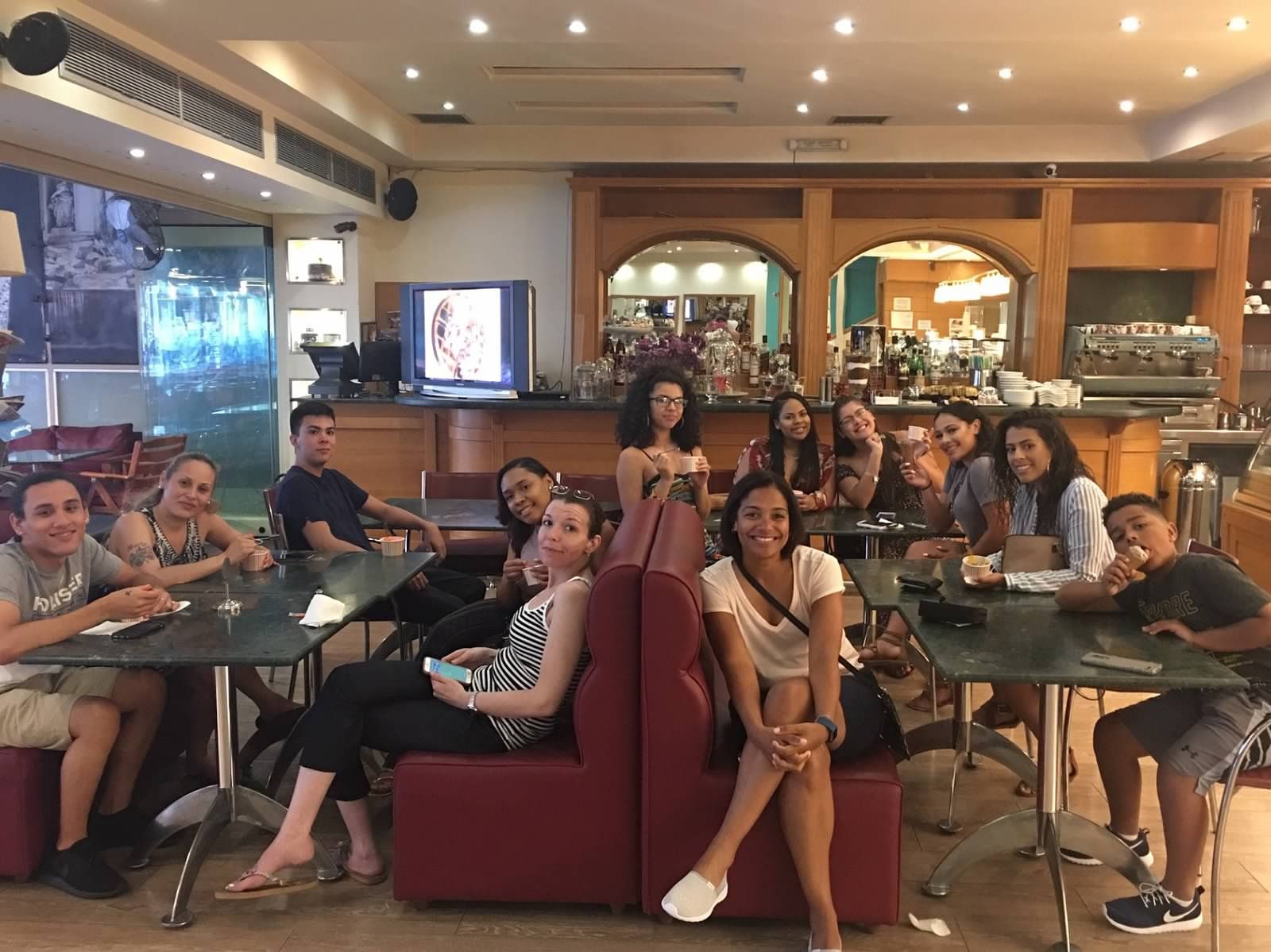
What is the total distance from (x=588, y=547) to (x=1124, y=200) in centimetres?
755

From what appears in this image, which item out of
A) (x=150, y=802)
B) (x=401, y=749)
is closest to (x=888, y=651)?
(x=401, y=749)

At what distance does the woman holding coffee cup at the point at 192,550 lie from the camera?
10.7ft

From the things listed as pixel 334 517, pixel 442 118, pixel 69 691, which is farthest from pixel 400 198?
pixel 69 691

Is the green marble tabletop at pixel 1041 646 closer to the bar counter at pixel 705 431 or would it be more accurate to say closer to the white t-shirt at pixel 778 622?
the white t-shirt at pixel 778 622

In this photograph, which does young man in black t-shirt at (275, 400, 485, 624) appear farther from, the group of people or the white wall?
the white wall

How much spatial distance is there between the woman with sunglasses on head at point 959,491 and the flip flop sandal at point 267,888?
8.20 ft

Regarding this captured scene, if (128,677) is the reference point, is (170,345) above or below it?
above

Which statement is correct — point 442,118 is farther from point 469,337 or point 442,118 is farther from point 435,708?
point 435,708

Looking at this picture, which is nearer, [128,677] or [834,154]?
[128,677]

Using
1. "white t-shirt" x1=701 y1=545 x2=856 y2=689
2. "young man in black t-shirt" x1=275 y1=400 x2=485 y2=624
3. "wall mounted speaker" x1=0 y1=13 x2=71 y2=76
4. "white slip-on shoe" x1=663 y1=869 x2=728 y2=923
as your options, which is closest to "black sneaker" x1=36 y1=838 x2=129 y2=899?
"young man in black t-shirt" x1=275 y1=400 x2=485 y2=624

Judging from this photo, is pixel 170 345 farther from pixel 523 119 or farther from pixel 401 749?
pixel 401 749

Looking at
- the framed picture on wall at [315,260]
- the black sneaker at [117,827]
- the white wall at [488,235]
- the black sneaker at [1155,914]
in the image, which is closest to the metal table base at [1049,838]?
the black sneaker at [1155,914]

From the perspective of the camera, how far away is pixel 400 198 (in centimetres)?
869

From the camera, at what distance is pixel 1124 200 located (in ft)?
28.0
